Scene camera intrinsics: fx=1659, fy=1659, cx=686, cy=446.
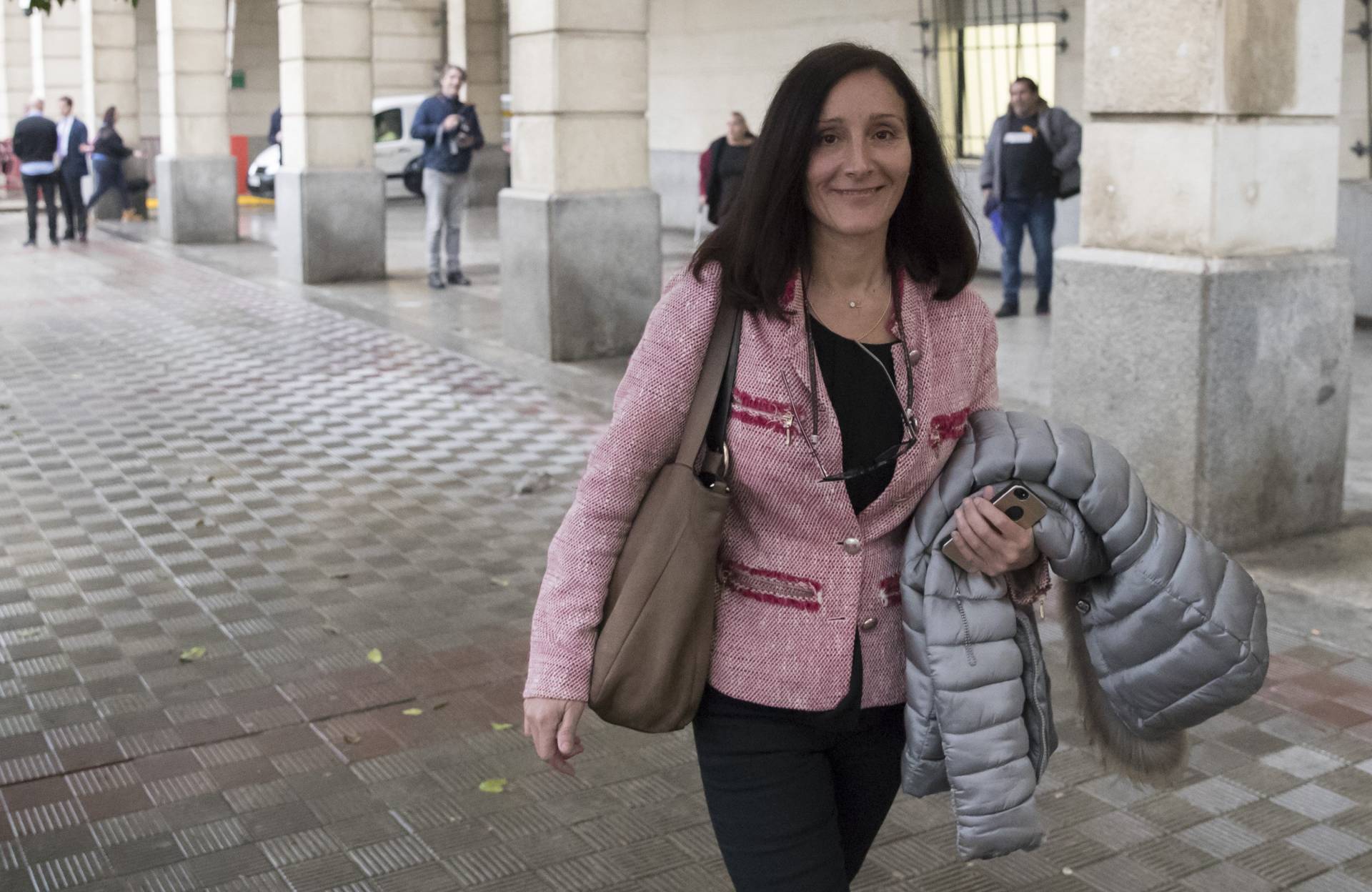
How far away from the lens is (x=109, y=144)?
2470cm

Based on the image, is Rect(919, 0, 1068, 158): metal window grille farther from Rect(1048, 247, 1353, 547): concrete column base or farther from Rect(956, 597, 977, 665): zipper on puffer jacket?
Rect(956, 597, 977, 665): zipper on puffer jacket

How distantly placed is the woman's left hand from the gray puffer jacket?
31 mm

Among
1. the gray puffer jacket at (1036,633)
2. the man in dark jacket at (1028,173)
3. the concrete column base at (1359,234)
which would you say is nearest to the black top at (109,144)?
the man in dark jacket at (1028,173)

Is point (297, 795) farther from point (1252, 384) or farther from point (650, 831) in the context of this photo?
point (1252, 384)

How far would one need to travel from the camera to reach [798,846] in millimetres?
2510

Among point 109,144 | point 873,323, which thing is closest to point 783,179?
point 873,323

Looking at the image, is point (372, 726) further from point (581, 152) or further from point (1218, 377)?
point (581, 152)

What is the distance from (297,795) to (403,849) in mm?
497

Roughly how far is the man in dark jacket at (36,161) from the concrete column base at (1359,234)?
53.1ft

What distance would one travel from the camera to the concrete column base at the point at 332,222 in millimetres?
16734

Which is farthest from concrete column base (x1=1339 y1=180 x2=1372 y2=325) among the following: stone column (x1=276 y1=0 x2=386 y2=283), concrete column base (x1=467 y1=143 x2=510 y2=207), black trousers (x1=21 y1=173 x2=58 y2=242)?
concrete column base (x1=467 y1=143 x2=510 y2=207)

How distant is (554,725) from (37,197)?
A: 21.9 m

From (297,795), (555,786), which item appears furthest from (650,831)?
(297,795)

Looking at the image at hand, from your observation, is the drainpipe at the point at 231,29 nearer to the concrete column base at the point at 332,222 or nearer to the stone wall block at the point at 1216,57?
the concrete column base at the point at 332,222
